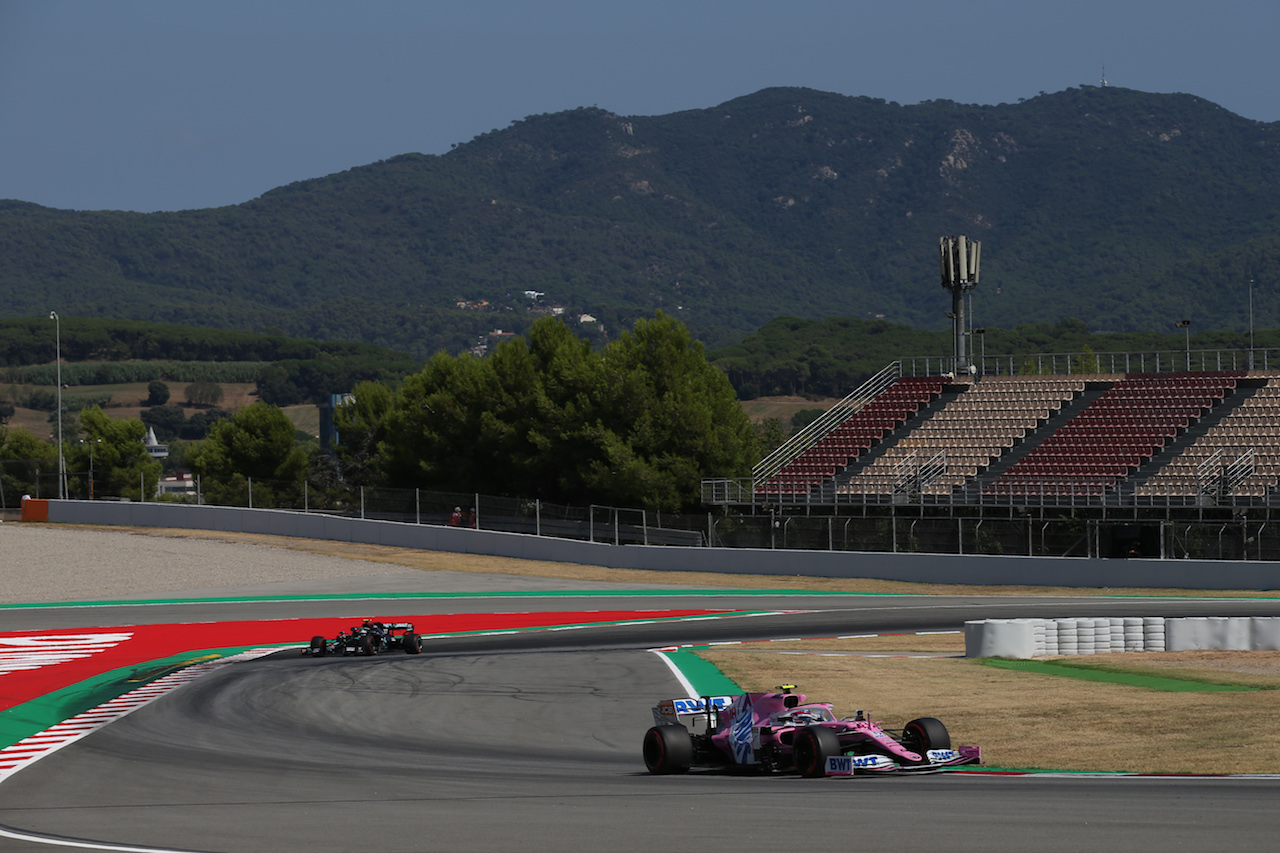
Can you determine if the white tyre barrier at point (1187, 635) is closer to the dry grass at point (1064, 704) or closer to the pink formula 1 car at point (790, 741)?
the dry grass at point (1064, 704)

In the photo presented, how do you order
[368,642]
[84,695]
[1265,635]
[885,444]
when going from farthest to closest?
[885,444] → [368,642] → [1265,635] → [84,695]

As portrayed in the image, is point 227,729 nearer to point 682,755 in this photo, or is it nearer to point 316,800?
point 316,800

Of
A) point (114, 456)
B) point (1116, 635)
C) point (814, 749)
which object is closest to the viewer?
point (814, 749)

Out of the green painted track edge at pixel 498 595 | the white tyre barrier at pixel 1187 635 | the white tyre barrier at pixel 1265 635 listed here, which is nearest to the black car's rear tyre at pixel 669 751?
the white tyre barrier at pixel 1187 635

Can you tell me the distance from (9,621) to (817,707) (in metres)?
27.8

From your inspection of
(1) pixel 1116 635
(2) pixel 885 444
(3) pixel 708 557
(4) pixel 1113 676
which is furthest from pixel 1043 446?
(4) pixel 1113 676

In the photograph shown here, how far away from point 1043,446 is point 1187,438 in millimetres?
4896

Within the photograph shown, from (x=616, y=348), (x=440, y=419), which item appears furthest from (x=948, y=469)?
(x=440, y=419)

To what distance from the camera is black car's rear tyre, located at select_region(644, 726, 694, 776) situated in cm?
1522

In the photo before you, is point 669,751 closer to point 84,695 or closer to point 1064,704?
point 1064,704

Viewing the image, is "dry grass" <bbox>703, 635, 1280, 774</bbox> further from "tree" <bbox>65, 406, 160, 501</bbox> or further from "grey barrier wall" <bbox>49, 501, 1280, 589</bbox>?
"tree" <bbox>65, 406, 160, 501</bbox>

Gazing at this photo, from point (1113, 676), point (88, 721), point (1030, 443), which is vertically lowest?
point (88, 721)

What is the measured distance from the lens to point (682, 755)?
601 inches

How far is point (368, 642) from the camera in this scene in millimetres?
28078
